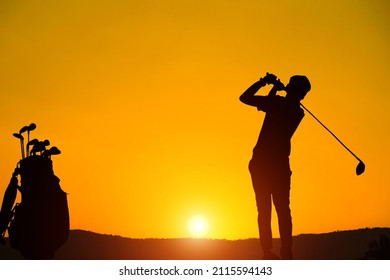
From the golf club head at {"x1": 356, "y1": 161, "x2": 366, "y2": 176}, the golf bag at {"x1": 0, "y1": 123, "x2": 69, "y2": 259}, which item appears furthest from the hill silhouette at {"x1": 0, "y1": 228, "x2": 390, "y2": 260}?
the golf club head at {"x1": 356, "y1": 161, "x2": 366, "y2": 176}

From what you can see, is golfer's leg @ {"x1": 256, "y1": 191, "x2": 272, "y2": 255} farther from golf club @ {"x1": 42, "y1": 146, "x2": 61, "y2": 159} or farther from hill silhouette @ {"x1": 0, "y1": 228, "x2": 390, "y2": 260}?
golf club @ {"x1": 42, "y1": 146, "x2": 61, "y2": 159}

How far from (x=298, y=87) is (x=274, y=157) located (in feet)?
3.99

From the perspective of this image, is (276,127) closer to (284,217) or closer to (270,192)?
(270,192)

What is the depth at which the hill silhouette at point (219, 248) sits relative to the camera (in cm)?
1521

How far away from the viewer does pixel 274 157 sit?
11.5 meters

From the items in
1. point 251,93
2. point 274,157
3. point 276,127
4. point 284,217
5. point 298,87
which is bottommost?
point 284,217

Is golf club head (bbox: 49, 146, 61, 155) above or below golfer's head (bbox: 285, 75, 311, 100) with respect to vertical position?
below

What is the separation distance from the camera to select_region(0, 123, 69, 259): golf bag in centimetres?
1311

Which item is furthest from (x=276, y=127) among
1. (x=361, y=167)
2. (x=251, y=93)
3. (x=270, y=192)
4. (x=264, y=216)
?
(x=361, y=167)

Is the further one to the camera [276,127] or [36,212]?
[36,212]

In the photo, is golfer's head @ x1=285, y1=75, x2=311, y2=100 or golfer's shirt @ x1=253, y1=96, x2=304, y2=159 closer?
golfer's shirt @ x1=253, y1=96, x2=304, y2=159

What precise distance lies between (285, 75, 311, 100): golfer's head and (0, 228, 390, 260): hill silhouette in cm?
376

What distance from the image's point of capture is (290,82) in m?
11.9
